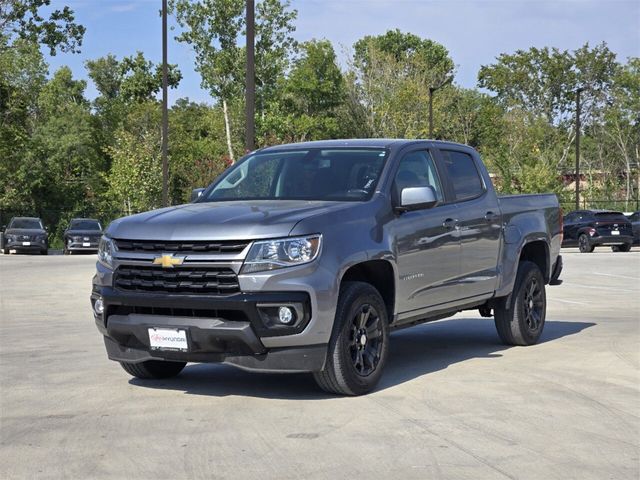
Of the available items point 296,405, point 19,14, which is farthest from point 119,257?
point 19,14

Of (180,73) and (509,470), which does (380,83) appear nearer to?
(180,73)

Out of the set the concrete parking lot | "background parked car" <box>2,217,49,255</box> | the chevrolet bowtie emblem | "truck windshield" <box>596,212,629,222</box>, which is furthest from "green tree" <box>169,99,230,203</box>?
the chevrolet bowtie emblem

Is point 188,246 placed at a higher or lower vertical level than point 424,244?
higher

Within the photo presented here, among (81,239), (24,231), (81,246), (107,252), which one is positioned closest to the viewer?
(107,252)

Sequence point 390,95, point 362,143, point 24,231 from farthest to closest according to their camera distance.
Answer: point 390,95 < point 24,231 < point 362,143

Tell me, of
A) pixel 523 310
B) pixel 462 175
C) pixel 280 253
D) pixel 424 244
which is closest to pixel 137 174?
pixel 523 310

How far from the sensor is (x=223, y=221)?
299 inches

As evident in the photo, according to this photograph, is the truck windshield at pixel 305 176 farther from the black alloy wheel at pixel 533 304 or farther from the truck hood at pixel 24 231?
the truck hood at pixel 24 231

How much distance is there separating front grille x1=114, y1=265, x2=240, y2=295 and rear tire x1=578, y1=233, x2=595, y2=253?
31790 millimetres

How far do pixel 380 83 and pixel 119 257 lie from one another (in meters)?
62.8

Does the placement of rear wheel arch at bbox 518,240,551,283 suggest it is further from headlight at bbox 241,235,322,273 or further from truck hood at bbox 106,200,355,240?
headlight at bbox 241,235,322,273

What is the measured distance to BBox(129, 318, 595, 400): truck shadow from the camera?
837 centimetres

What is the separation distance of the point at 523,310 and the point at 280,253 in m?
4.28

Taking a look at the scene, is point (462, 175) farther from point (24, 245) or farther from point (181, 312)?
point (24, 245)
